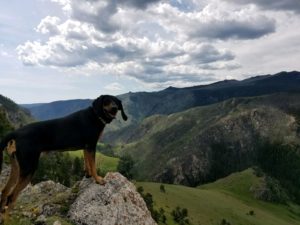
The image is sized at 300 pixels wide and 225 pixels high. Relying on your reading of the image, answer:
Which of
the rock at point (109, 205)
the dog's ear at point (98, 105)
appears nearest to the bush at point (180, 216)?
the rock at point (109, 205)

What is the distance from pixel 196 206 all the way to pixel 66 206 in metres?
172

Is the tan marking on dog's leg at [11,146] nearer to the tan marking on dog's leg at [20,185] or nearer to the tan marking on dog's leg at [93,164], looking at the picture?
the tan marking on dog's leg at [20,185]

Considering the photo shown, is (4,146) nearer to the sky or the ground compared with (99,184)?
nearer to the sky

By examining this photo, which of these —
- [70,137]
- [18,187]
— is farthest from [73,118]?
[18,187]

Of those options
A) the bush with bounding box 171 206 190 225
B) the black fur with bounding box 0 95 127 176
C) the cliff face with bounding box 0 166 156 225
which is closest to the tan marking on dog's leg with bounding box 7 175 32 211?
the black fur with bounding box 0 95 127 176

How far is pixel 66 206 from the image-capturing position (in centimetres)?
1812

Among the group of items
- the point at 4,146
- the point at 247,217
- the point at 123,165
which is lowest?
the point at 247,217

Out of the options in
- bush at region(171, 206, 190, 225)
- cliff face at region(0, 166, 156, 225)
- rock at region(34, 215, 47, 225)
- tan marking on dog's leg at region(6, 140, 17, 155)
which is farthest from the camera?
bush at region(171, 206, 190, 225)

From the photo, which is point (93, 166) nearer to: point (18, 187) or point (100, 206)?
point (100, 206)

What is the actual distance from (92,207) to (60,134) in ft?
11.0

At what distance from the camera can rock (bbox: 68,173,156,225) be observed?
56.3 ft

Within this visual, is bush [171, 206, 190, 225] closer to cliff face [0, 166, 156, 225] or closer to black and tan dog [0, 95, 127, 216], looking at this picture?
cliff face [0, 166, 156, 225]

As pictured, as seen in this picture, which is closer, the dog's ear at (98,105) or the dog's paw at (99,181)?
the dog's ear at (98,105)

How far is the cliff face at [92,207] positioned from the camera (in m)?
17.1
